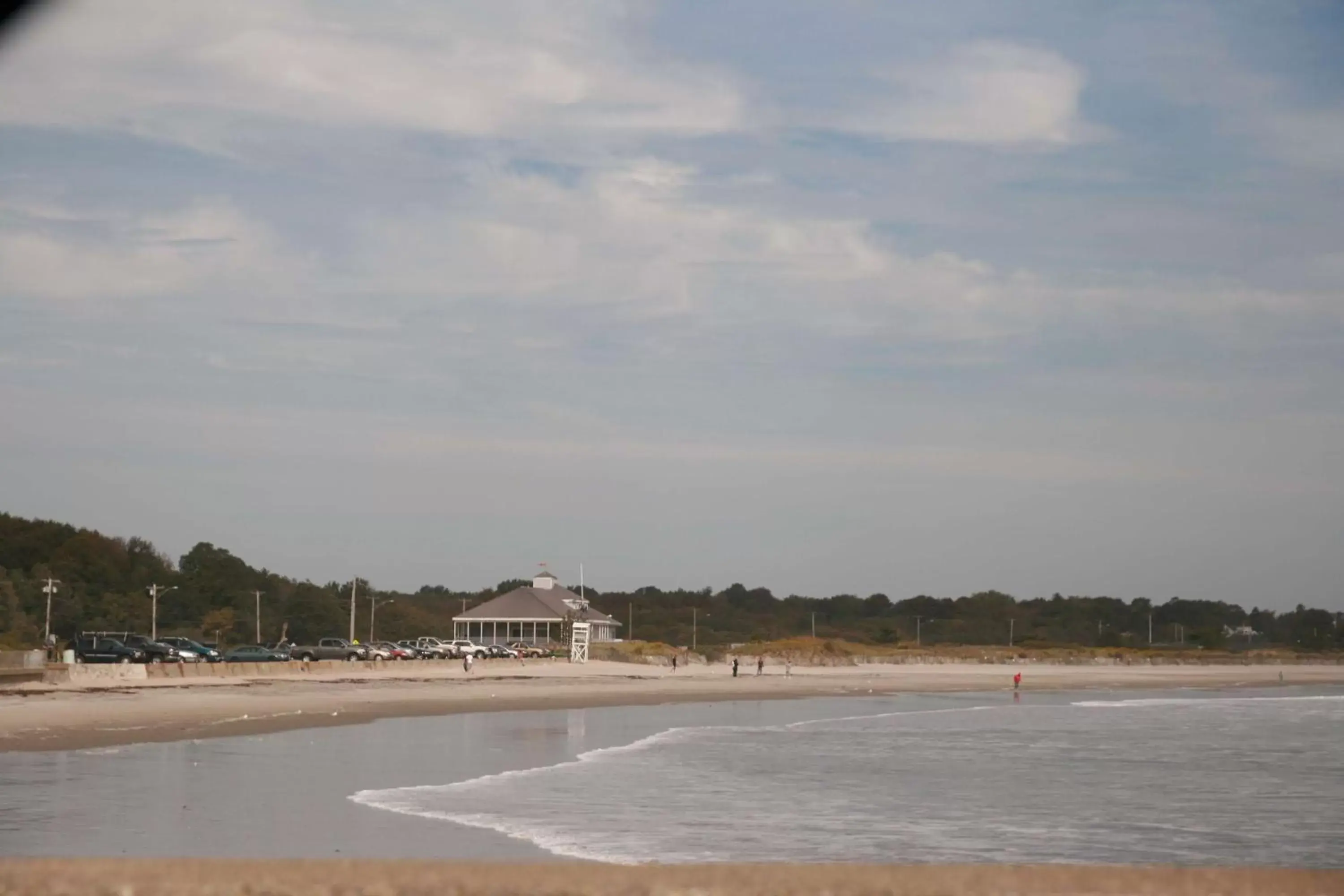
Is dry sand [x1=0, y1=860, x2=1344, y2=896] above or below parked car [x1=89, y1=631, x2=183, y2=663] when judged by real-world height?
above

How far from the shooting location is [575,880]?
9.97 meters

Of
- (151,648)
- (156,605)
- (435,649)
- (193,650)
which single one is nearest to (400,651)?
(435,649)

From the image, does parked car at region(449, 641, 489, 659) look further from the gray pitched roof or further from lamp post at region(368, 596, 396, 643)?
lamp post at region(368, 596, 396, 643)

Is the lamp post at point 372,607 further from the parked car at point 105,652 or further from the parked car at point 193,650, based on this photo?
the parked car at point 105,652

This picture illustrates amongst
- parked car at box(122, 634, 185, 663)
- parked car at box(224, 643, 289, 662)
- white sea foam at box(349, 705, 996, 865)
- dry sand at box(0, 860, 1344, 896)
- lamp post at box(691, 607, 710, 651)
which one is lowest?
lamp post at box(691, 607, 710, 651)

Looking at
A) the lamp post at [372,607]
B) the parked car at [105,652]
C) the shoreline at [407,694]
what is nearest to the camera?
the shoreline at [407,694]

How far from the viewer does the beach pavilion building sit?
11831 centimetres

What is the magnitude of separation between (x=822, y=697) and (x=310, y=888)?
215ft

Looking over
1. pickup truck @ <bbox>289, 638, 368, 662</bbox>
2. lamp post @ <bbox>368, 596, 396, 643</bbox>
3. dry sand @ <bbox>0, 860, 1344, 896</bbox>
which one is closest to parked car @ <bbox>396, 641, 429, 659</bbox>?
pickup truck @ <bbox>289, 638, 368, 662</bbox>

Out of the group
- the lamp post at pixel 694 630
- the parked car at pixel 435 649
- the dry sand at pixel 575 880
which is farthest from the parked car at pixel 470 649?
the dry sand at pixel 575 880

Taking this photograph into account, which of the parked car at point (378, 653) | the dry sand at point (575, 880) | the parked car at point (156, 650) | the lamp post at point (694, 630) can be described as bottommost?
the lamp post at point (694, 630)

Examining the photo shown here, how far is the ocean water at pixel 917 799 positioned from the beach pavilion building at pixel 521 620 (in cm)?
7381

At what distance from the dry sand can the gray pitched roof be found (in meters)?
105

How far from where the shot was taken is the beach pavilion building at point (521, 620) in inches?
4658
